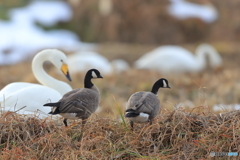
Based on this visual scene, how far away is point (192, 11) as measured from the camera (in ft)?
78.4

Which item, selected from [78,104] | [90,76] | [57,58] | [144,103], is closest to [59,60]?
[57,58]

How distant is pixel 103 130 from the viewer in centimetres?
478

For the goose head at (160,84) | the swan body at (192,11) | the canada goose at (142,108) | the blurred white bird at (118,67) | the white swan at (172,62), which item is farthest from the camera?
the swan body at (192,11)

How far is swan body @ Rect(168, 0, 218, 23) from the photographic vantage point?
22.6m

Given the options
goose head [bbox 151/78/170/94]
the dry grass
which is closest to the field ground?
the dry grass

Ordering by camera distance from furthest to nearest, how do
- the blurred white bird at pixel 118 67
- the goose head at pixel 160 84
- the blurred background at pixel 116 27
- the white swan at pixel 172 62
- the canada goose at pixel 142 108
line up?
the blurred background at pixel 116 27
the white swan at pixel 172 62
the blurred white bird at pixel 118 67
the goose head at pixel 160 84
the canada goose at pixel 142 108

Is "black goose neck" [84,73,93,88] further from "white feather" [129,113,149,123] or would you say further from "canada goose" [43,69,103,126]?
"white feather" [129,113,149,123]

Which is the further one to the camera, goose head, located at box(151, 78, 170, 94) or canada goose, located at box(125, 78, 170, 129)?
goose head, located at box(151, 78, 170, 94)

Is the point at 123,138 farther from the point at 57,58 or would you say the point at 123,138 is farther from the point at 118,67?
the point at 118,67

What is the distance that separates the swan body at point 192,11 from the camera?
22.6 m

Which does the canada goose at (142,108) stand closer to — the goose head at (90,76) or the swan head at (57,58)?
the goose head at (90,76)

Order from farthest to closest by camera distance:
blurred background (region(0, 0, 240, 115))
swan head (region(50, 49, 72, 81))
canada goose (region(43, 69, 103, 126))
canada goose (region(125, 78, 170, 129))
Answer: blurred background (region(0, 0, 240, 115)), swan head (region(50, 49, 72, 81)), canada goose (region(43, 69, 103, 126)), canada goose (region(125, 78, 170, 129))

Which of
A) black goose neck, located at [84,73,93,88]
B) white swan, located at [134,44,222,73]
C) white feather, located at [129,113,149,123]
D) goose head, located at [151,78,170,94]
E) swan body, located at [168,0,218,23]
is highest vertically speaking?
swan body, located at [168,0,218,23]

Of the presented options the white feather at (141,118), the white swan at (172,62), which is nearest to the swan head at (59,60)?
the white feather at (141,118)
